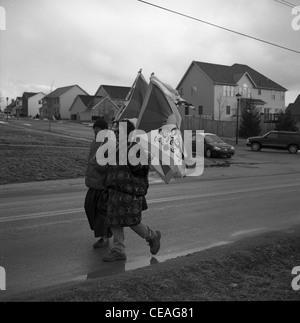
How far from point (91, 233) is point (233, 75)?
2392 inches

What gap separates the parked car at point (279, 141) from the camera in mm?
33344

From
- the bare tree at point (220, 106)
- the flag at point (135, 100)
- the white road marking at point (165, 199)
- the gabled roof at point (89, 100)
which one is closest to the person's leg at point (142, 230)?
the flag at point (135, 100)

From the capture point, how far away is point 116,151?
5.61 metres

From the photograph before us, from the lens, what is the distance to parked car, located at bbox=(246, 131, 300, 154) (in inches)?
1313

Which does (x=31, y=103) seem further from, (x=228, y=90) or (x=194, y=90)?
(x=228, y=90)

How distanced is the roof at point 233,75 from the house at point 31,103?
174ft

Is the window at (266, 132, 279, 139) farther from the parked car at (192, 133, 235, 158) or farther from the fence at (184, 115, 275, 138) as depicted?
the fence at (184, 115, 275, 138)

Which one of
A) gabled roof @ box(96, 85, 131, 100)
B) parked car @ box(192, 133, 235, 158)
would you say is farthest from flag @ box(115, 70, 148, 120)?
gabled roof @ box(96, 85, 131, 100)

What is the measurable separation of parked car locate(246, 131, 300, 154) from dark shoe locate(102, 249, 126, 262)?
29587 millimetres

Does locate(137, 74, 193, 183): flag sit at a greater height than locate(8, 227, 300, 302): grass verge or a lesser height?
greater

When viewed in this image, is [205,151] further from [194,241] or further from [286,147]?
[194,241]

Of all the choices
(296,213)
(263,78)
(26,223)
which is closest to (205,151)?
(296,213)

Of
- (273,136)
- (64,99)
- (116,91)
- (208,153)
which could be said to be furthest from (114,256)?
(64,99)

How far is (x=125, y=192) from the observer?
18.4 feet
